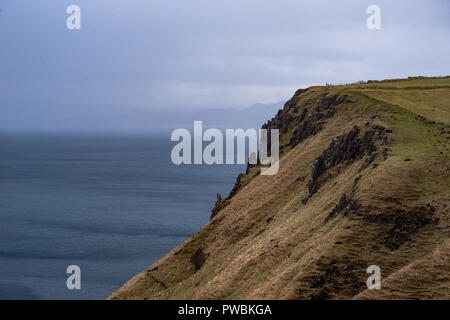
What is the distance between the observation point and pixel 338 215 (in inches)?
1582

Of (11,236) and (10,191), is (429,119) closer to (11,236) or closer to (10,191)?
(11,236)

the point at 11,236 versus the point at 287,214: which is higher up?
the point at 287,214

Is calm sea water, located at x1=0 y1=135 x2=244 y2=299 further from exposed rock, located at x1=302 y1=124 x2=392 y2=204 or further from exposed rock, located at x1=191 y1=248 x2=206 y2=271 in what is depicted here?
exposed rock, located at x1=302 y1=124 x2=392 y2=204

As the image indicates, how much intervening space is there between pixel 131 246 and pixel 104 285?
23817 mm

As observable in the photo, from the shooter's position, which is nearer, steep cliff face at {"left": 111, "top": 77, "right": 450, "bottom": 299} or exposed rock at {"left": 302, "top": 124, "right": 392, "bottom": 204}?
steep cliff face at {"left": 111, "top": 77, "right": 450, "bottom": 299}

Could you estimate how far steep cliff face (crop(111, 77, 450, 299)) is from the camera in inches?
1345

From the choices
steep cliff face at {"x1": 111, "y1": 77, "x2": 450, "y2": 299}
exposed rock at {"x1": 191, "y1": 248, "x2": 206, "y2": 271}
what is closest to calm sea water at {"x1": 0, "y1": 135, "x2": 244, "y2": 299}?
exposed rock at {"x1": 191, "y1": 248, "x2": 206, "y2": 271}

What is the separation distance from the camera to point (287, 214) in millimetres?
52125

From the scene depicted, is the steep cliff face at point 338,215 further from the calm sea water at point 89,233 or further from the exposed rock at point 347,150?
the calm sea water at point 89,233

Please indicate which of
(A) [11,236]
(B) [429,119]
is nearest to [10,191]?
(A) [11,236]

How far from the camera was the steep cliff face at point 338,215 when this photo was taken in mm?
34156

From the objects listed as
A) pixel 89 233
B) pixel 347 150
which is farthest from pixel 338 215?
pixel 89 233

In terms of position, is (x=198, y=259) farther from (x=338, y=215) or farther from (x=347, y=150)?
(x=338, y=215)

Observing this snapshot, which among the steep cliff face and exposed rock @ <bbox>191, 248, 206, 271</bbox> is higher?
the steep cliff face
